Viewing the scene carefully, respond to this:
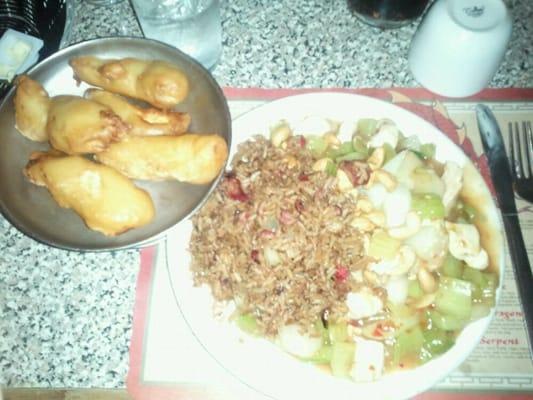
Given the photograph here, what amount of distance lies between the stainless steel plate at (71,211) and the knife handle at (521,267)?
0.52m

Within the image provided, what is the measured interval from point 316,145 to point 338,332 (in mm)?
325

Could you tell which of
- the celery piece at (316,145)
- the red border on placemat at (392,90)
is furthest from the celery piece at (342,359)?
the red border on placemat at (392,90)

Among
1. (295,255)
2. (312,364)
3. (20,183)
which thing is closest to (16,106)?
(20,183)

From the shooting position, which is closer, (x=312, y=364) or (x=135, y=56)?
(x=312, y=364)

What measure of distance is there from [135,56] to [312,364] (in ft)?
2.05

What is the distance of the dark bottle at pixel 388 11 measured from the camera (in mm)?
1077

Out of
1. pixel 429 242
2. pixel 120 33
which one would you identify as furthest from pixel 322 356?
pixel 120 33

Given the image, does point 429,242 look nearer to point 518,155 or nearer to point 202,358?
point 518,155

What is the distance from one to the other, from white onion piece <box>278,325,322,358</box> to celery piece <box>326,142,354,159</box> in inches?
12.2

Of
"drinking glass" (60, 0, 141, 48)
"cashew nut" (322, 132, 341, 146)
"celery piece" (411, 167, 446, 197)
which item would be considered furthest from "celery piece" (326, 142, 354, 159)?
"drinking glass" (60, 0, 141, 48)

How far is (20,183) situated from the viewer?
83cm

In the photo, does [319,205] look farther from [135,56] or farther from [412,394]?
[135,56]

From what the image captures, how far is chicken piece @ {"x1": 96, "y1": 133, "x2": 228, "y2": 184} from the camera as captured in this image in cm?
75

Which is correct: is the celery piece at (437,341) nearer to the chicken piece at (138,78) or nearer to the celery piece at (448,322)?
the celery piece at (448,322)
